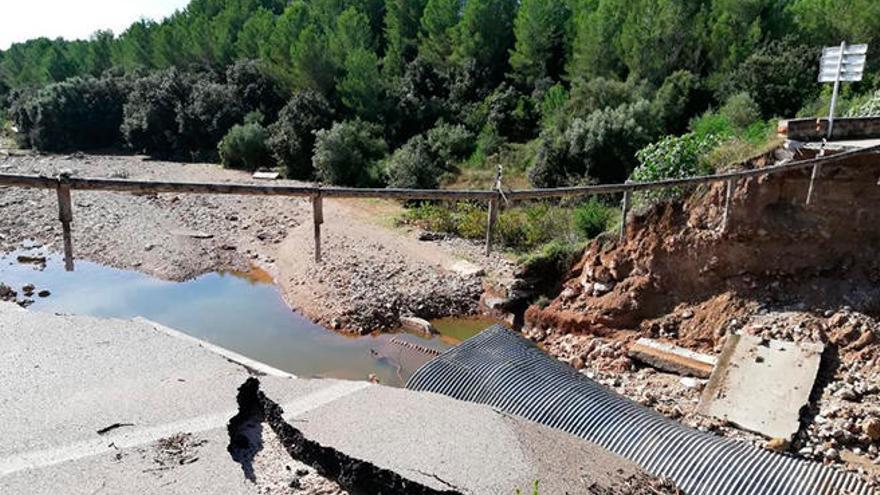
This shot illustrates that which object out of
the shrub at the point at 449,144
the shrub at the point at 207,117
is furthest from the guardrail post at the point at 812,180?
the shrub at the point at 207,117

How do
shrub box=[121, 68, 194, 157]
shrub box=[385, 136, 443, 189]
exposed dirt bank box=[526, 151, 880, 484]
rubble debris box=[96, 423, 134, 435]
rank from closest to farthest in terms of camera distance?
rubble debris box=[96, 423, 134, 435] → exposed dirt bank box=[526, 151, 880, 484] → shrub box=[385, 136, 443, 189] → shrub box=[121, 68, 194, 157]

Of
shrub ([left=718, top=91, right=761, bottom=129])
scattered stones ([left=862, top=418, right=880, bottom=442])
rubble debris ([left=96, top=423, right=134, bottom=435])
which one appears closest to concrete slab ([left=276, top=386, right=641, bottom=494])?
rubble debris ([left=96, top=423, right=134, bottom=435])

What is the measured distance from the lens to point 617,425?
5.73 meters

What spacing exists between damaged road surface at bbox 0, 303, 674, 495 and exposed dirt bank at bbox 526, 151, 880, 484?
109 inches

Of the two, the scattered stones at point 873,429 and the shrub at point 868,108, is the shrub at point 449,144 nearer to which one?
the shrub at point 868,108

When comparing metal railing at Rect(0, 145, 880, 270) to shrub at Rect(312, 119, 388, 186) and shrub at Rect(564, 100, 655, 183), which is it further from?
shrub at Rect(312, 119, 388, 186)

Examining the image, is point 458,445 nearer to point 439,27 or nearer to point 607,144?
point 607,144

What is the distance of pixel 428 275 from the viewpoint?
12086mm

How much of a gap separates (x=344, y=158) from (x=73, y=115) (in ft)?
61.0

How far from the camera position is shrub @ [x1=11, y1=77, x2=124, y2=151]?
1177 inches

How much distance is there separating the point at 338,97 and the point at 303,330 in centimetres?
1499

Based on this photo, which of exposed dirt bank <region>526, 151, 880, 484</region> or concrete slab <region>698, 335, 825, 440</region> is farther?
exposed dirt bank <region>526, 151, 880, 484</region>

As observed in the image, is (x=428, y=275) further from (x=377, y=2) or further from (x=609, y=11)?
(x=377, y=2)

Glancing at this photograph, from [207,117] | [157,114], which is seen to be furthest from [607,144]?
[157,114]
